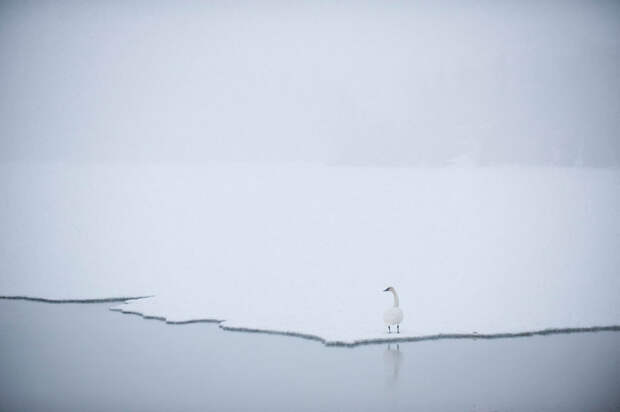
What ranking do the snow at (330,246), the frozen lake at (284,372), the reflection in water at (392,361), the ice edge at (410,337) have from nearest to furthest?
the frozen lake at (284,372)
the reflection in water at (392,361)
the ice edge at (410,337)
the snow at (330,246)

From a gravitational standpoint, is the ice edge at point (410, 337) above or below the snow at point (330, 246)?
below

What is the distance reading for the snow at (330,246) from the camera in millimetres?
25547

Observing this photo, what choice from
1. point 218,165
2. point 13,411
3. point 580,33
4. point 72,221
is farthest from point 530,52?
point 13,411

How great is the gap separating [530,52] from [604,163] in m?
60.0

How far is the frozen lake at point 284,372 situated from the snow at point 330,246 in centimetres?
150

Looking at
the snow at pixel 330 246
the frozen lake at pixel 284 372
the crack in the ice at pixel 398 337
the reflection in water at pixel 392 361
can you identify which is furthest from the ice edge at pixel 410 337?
the reflection in water at pixel 392 361

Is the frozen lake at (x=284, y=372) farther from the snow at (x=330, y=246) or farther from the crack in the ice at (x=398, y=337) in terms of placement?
the snow at (x=330, y=246)

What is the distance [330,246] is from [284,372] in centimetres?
2413

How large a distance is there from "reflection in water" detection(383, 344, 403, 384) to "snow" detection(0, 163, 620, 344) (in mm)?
1166

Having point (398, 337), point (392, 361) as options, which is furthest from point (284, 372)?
point (398, 337)

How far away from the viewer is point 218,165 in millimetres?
91312

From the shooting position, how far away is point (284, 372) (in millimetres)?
17656

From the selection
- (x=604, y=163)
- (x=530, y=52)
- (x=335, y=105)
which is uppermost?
(x=530, y=52)

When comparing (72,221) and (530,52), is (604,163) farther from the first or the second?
(530,52)
